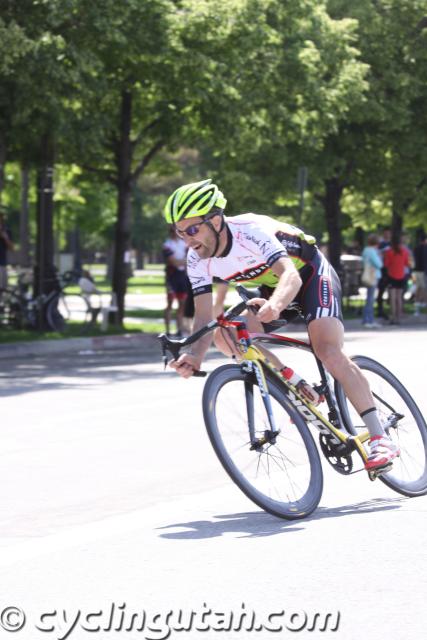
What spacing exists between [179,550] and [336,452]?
4.34ft

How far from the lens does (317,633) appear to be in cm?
470

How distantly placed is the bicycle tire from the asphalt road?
11cm

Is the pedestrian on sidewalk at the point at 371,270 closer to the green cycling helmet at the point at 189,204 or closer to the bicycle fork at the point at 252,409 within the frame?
the bicycle fork at the point at 252,409

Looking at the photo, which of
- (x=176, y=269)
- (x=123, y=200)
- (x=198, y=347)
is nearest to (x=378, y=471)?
(x=198, y=347)

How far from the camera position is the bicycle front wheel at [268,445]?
659cm

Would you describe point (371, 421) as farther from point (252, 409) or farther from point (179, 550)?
point (179, 550)

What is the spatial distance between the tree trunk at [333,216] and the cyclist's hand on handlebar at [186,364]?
87.5 ft

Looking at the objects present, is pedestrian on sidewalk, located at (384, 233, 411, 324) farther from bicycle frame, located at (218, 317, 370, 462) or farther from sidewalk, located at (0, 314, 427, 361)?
bicycle frame, located at (218, 317, 370, 462)

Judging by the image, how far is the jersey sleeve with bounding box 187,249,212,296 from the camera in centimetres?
688

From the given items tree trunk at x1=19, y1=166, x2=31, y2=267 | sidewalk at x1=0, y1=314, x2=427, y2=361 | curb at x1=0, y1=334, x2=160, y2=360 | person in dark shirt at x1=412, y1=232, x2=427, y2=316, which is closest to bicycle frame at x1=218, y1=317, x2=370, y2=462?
sidewalk at x1=0, y1=314, x2=427, y2=361

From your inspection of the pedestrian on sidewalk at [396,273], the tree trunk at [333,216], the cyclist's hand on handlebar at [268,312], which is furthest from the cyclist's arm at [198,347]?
the tree trunk at [333,216]

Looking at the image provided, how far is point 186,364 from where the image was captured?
6699 millimetres

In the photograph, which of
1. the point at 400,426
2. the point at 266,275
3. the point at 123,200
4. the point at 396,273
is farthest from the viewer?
the point at 396,273

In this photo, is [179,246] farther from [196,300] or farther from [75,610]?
[75,610]
